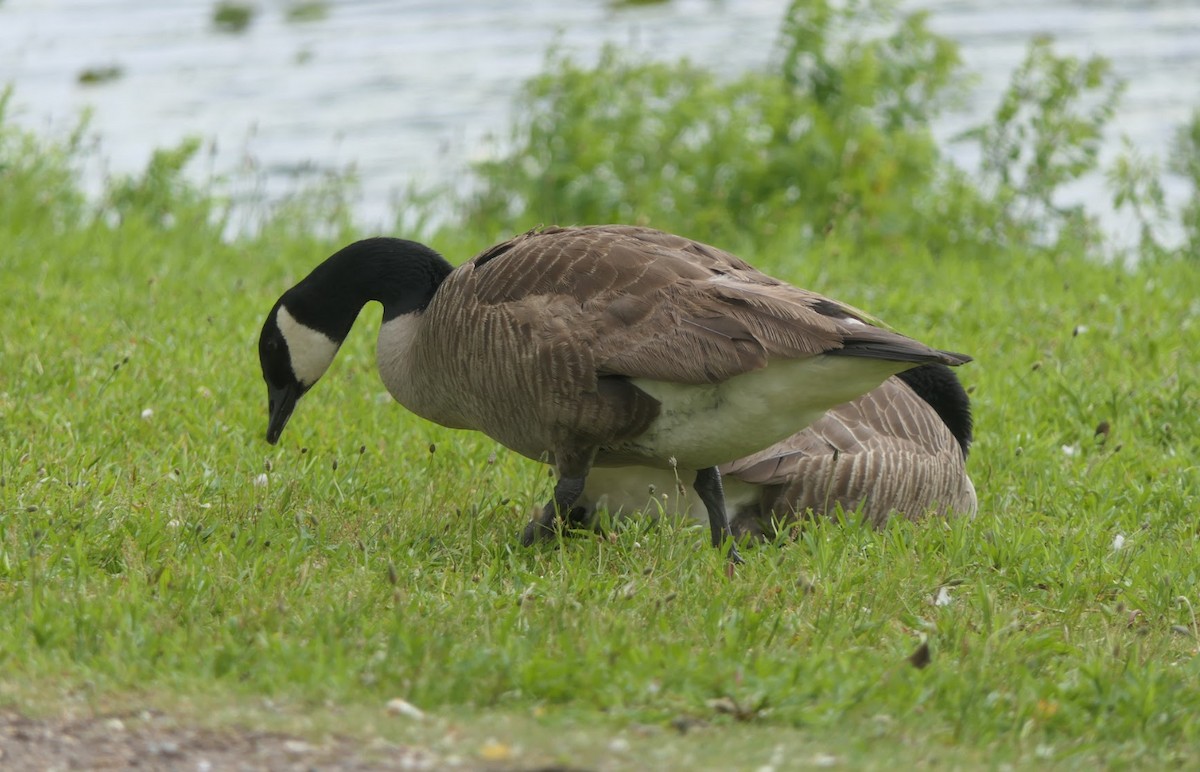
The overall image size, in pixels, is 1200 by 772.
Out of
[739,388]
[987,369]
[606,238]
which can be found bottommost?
[987,369]

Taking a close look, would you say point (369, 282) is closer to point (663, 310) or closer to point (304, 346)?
point (304, 346)

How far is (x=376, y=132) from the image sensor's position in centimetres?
1527

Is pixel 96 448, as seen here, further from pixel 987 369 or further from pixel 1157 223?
pixel 1157 223

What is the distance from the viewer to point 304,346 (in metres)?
6.09

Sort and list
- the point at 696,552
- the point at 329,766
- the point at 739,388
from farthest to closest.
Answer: the point at 696,552, the point at 739,388, the point at 329,766

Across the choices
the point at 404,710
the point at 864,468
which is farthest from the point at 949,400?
the point at 404,710

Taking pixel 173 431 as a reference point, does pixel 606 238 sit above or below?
above

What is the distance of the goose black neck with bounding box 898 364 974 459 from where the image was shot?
685cm

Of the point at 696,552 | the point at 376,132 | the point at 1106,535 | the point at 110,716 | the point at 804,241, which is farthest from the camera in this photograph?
the point at 376,132

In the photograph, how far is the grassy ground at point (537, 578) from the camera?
4008 millimetres

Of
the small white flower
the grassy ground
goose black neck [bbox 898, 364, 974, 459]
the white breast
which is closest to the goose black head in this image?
the grassy ground

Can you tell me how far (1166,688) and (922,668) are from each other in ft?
2.18

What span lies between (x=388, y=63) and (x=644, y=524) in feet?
42.1

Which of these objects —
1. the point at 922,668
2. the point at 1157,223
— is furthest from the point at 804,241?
the point at 922,668
